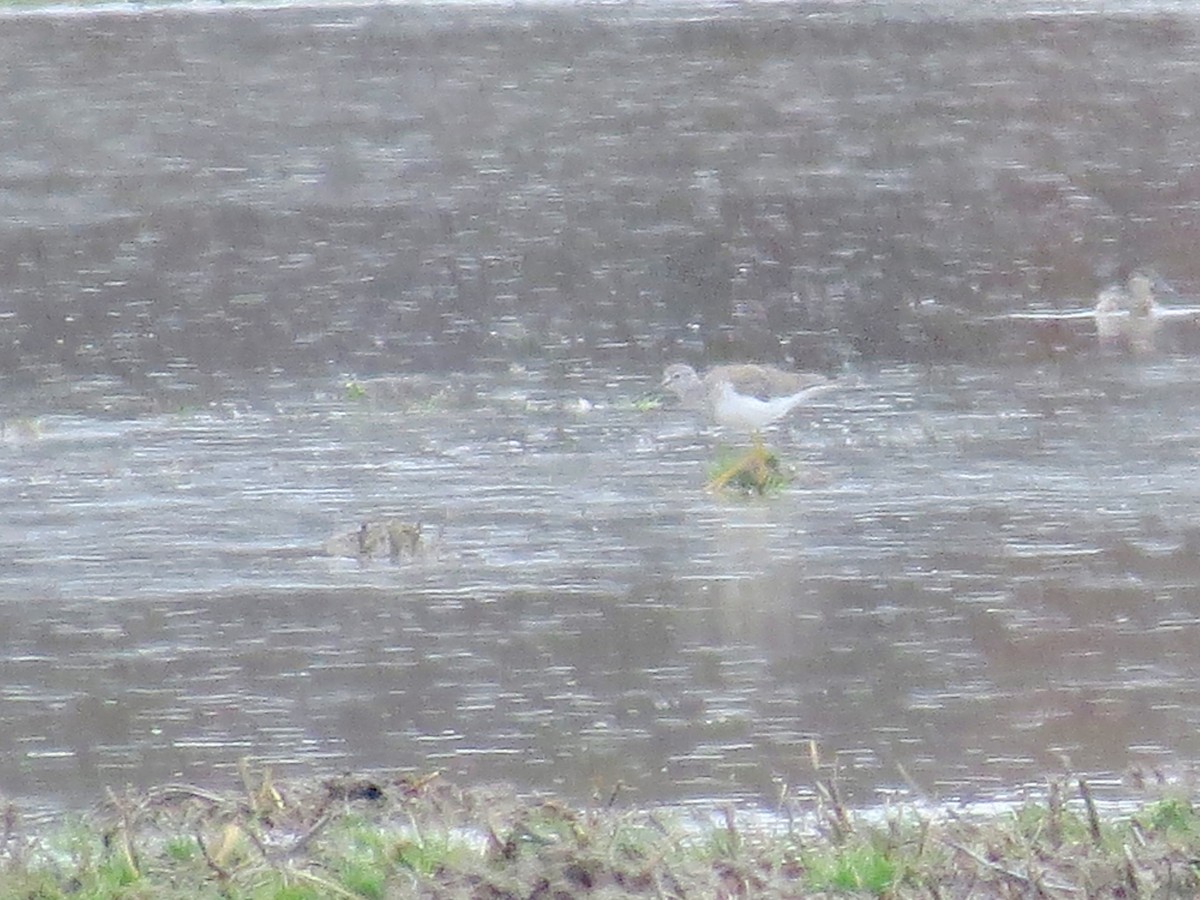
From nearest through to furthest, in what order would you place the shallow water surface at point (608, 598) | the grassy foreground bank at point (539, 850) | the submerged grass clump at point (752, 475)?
the grassy foreground bank at point (539, 850) < the shallow water surface at point (608, 598) < the submerged grass clump at point (752, 475)

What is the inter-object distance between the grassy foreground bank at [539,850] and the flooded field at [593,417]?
71 centimetres

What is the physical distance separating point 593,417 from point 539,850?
5.57 m

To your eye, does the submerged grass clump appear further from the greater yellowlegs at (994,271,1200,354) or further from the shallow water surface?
the greater yellowlegs at (994,271,1200,354)

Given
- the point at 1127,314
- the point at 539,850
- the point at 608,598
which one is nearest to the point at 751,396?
the point at 608,598

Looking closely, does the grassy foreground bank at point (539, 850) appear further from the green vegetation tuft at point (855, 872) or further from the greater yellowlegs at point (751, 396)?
the greater yellowlegs at point (751, 396)

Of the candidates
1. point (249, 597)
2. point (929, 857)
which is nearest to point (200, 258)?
point (249, 597)

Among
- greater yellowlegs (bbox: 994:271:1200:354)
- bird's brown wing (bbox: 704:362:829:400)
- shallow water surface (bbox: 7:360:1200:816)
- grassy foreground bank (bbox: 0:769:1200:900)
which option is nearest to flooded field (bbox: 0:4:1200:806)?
shallow water surface (bbox: 7:360:1200:816)

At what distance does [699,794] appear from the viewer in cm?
625

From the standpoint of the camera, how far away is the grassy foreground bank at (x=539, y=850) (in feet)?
16.7

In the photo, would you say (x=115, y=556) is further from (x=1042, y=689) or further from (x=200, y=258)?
(x=200, y=258)

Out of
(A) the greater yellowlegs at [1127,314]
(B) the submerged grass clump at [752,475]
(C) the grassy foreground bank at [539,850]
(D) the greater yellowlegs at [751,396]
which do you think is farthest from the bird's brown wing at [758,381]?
(C) the grassy foreground bank at [539,850]

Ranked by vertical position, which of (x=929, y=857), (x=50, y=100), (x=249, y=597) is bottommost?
(x=50, y=100)

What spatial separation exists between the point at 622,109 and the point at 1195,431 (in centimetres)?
984

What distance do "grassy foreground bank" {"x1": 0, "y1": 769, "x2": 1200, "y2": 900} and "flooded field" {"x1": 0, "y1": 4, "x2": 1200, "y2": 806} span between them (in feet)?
2.32
